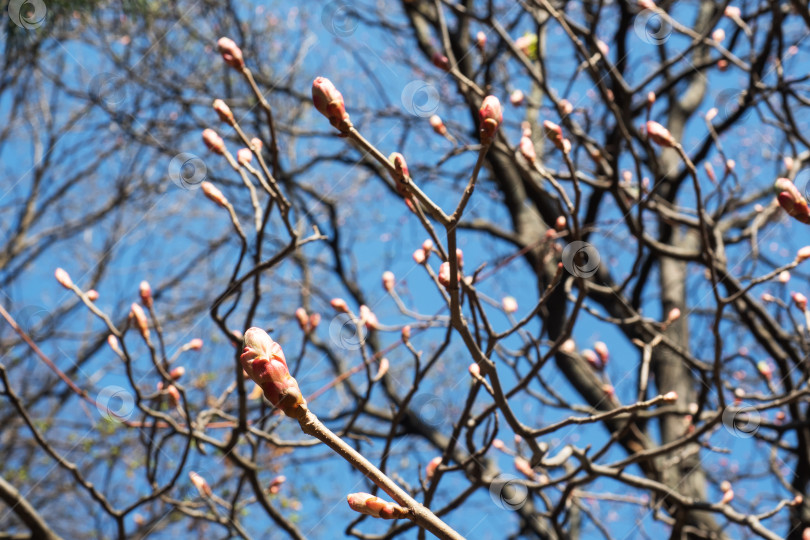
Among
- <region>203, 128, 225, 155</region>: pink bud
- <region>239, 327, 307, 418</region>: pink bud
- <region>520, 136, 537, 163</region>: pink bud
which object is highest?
<region>520, 136, 537, 163</region>: pink bud

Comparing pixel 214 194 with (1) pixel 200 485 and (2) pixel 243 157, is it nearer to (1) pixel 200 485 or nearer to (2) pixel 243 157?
(2) pixel 243 157

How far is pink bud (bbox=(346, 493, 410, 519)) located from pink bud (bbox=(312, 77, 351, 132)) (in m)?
0.56

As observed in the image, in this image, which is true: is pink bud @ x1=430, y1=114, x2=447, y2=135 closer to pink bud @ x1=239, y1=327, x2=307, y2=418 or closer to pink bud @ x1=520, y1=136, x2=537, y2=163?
pink bud @ x1=520, y1=136, x2=537, y2=163

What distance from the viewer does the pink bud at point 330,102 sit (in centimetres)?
130

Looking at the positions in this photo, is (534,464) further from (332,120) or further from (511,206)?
(511,206)

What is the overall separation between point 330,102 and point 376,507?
0.61 metres

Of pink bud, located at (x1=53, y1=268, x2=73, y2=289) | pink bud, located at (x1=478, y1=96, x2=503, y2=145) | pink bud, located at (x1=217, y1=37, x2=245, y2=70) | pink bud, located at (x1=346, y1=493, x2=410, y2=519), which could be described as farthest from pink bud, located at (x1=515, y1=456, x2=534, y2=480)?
pink bud, located at (x1=346, y1=493, x2=410, y2=519)

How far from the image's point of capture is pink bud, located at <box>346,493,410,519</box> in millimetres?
1114

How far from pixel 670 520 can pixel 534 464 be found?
3.91 feet

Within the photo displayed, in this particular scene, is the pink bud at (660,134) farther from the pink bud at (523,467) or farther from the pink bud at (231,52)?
the pink bud at (523,467)

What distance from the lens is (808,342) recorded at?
3.19 m

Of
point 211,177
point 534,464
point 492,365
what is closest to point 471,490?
point 534,464

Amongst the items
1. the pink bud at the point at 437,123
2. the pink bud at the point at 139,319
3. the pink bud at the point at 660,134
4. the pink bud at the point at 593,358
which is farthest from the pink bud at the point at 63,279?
the pink bud at the point at 593,358

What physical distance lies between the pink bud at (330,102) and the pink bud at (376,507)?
0.56 m
